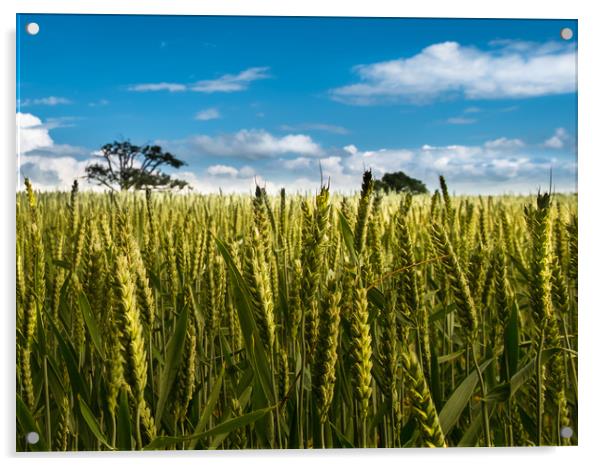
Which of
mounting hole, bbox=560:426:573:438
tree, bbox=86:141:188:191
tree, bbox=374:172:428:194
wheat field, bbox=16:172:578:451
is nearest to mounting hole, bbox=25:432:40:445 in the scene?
wheat field, bbox=16:172:578:451

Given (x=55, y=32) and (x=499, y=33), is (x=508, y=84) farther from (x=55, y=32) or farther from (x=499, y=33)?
(x=55, y=32)

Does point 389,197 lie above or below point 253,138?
below

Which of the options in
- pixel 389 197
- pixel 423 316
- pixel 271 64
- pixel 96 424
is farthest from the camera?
pixel 271 64

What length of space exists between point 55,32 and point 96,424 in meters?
1.44

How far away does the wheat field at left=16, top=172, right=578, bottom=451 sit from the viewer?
151cm

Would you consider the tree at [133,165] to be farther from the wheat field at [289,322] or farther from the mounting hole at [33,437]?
the mounting hole at [33,437]

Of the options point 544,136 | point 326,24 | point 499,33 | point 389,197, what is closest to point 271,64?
point 326,24

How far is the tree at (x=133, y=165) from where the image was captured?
2268 mm

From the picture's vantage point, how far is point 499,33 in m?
2.42
